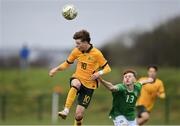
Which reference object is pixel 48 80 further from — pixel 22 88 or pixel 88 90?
pixel 88 90

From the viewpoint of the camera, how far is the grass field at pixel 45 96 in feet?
123

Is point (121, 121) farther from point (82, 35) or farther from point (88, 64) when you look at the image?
point (82, 35)

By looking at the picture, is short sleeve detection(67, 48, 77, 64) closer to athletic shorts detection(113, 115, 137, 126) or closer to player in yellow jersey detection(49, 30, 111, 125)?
player in yellow jersey detection(49, 30, 111, 125)

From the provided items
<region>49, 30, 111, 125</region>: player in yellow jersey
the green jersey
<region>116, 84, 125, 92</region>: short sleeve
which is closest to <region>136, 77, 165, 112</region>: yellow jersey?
<region>49, 30, 111, 125</region>: player in yellow jersey

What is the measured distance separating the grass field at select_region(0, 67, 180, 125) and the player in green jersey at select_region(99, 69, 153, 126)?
55.2 ft

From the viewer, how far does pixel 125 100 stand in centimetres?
1639

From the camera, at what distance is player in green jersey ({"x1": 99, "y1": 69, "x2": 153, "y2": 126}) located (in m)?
16.1

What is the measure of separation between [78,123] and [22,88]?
28.5m

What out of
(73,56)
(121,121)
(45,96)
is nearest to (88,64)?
(73,56)

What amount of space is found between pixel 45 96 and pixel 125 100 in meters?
23.0

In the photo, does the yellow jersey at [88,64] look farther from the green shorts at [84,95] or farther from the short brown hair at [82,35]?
the short brown hair at [82,35]

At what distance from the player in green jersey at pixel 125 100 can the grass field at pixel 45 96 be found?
16.8 m

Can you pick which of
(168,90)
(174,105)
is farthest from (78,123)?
(168,90)

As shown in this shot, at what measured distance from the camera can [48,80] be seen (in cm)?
4597
